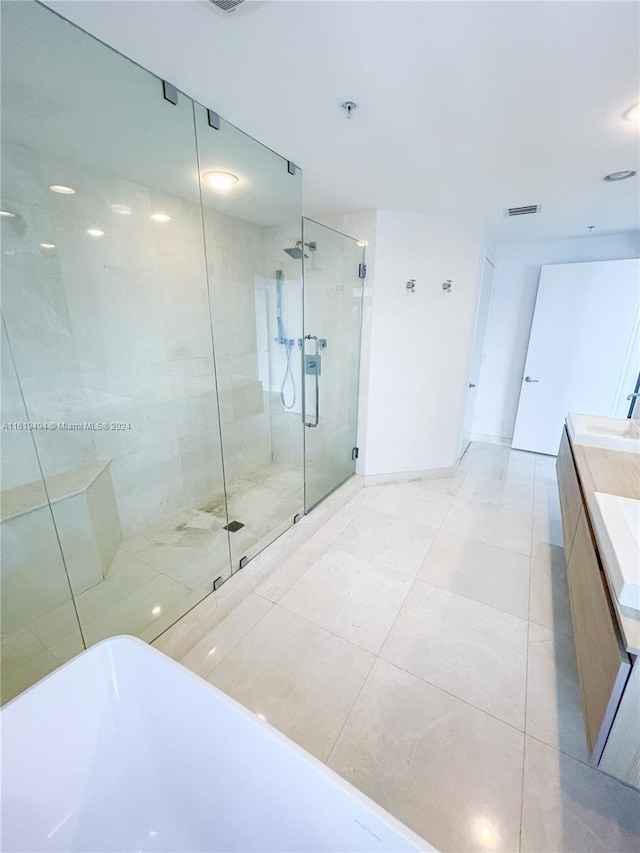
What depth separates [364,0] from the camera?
3.21 ft

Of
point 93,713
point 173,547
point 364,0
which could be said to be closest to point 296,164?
point 364,0

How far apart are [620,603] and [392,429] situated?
2.30m

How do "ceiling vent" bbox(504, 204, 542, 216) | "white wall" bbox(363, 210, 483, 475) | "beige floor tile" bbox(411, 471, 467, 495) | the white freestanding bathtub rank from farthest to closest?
"beige floor tile" bbox(411, 471, 467, 495), "white wall" bbox(363, 210, 483, 475), "ceiling vent" bbox(504, 204, 542, 216), the white freestanding bathtub

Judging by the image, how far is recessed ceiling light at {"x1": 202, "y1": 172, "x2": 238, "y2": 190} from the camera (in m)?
1.95

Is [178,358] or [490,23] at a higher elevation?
[490,23]

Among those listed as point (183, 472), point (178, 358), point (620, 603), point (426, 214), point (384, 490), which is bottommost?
point (384, 490)

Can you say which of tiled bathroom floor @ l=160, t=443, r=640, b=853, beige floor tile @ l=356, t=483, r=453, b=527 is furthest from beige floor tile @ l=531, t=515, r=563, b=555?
beige floor tile @ l=356, t=483, r=453, b=527

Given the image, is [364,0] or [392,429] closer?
[364,0]

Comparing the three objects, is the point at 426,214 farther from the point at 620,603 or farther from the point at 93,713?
the point at 93,713

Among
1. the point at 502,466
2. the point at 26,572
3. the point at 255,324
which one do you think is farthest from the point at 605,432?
the point at 26,572

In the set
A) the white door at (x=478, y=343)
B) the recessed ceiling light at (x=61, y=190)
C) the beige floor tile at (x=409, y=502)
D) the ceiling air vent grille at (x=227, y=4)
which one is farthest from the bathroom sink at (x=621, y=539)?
the recessed ceiling light at (x=61, y=190)

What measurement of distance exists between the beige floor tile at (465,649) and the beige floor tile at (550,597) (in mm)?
154

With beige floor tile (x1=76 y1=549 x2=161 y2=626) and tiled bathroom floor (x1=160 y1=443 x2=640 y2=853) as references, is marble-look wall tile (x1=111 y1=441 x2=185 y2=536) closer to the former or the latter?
beige floor tile (x1=76 y1=549 x2=161 y2=626)

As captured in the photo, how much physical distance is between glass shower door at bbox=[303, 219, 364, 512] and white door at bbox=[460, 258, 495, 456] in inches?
54.3
